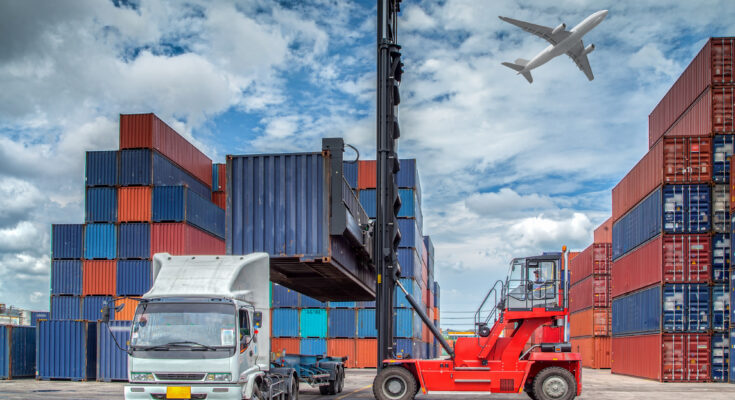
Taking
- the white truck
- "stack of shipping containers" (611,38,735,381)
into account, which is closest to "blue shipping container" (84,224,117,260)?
the white truck

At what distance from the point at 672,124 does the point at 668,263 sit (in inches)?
346

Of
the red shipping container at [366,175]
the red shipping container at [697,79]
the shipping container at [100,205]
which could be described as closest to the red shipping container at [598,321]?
the red shipping container at [697,79]

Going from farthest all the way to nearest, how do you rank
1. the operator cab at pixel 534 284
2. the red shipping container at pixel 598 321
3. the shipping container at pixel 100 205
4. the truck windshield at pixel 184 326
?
the red shipping container at pixel 598 321 → the shipping container at pixel 100 205 → the operator cab at pixel 534 284 → the truck windshield at pixel 184 326

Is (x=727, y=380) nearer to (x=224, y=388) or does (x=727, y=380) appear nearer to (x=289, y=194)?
(x=289, y=194)

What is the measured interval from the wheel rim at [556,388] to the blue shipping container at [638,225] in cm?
1626

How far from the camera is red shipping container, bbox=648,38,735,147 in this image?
96.4 ft

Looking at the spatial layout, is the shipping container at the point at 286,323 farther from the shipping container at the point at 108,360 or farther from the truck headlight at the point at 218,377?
the truck headlight at the point at 218,377

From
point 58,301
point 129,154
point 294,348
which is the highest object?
point 129,154

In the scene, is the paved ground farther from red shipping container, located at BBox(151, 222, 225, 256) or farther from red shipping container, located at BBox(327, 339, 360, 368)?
red shipping container, located at BBox(327, 339, 360, 368)

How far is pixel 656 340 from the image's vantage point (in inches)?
1178

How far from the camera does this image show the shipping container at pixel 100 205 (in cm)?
3538

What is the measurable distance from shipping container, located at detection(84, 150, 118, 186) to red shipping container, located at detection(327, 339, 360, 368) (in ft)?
50.1

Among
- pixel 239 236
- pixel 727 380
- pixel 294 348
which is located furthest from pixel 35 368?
pixel 727 380

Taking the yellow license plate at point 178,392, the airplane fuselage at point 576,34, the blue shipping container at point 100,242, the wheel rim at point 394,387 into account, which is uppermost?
the airplane fuselage at point 576,34
